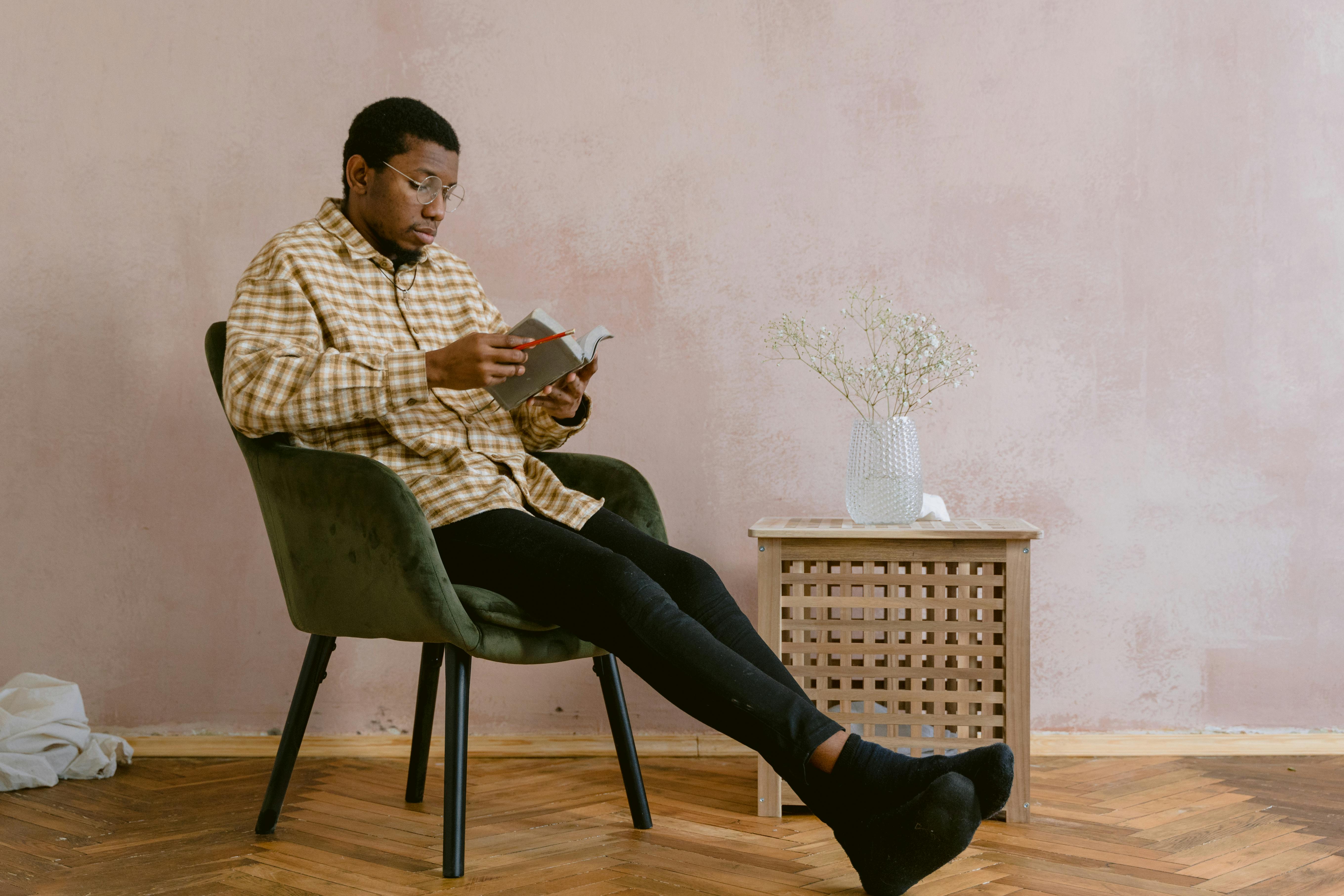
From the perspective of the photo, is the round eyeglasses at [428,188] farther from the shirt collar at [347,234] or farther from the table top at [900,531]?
the table top at [900,531]

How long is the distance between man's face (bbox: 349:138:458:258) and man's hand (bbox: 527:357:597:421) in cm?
31

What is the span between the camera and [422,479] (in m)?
1.48

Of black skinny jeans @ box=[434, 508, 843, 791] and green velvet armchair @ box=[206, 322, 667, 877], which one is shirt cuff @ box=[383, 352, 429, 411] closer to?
green velvet armchair @ box=[206, 322, 667, 877]

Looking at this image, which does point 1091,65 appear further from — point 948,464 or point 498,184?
point 498,184

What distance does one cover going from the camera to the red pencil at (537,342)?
1.38 meters

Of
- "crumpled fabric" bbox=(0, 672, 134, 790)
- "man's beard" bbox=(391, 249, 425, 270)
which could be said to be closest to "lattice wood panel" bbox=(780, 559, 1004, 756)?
"man's beard" bbox=(391, 249, 425, 270)

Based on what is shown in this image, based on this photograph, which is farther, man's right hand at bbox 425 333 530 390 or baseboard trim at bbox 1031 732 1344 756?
baseboard trim at bbox 1031 732 1344 756

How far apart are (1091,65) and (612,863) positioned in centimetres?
180

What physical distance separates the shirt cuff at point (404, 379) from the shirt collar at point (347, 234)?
0.28 meters

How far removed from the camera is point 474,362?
1.34 meters

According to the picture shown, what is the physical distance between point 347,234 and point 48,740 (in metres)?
1.13

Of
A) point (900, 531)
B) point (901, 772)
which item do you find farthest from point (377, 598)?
point (900, 531)

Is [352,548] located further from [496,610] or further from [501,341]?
[501,341]

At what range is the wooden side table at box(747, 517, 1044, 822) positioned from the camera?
→ 164 cm
